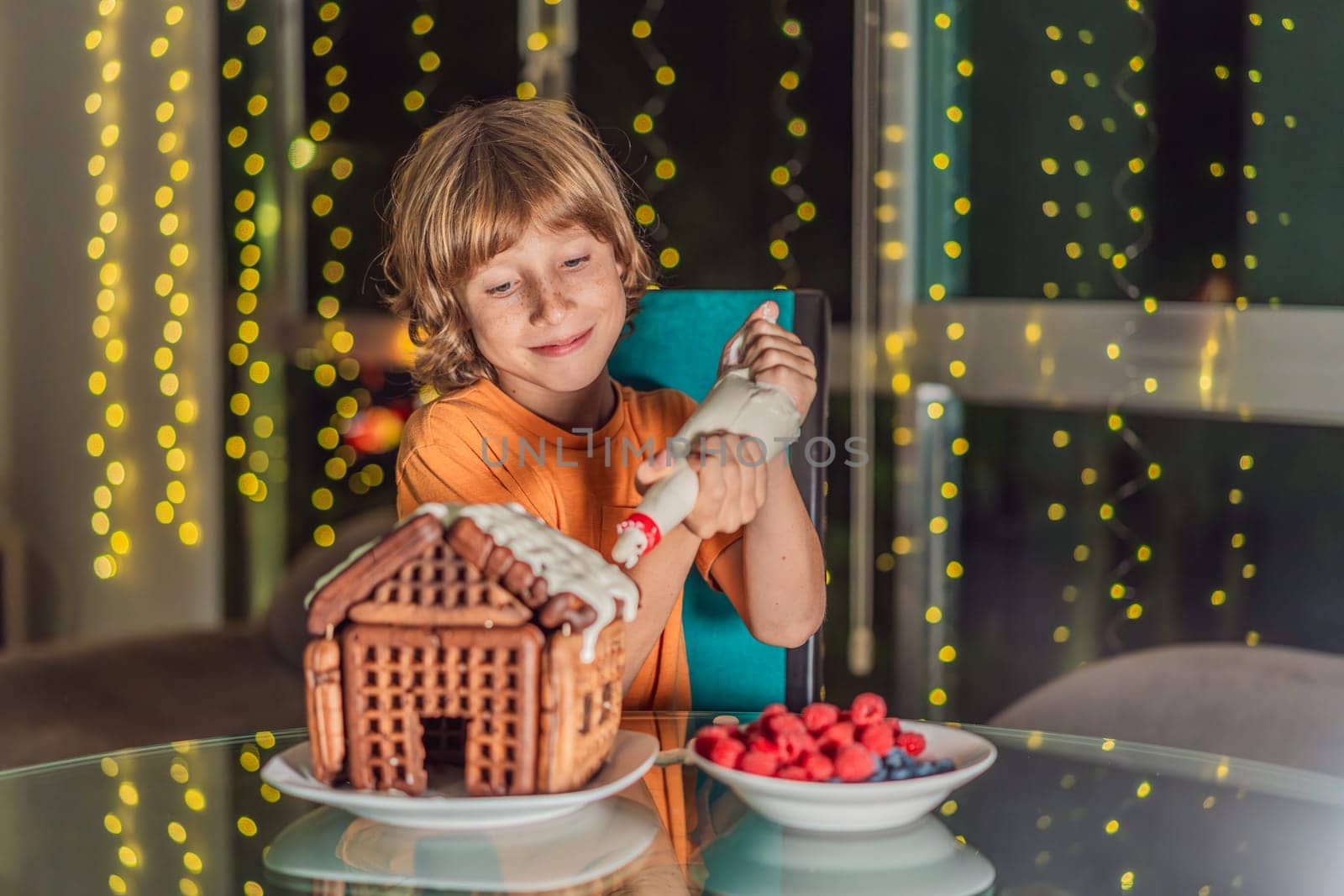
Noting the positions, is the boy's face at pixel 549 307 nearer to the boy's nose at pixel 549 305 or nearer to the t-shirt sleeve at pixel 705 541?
the boy's nose at pixel 549 305

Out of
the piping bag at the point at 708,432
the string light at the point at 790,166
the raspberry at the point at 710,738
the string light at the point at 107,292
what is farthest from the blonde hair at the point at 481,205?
the string light at the point at 107,292

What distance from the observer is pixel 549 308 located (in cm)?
114

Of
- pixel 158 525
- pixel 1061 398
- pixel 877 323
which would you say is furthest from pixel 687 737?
pixel 158 525

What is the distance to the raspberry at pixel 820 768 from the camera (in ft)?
2.55

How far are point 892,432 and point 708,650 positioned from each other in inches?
45.2

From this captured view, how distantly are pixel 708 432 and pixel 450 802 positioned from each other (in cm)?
30

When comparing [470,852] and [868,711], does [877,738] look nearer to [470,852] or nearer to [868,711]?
[868,711]

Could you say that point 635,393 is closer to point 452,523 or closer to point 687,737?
point 687,737

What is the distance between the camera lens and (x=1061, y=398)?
2.14 m

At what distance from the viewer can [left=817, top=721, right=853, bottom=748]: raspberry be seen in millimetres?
801

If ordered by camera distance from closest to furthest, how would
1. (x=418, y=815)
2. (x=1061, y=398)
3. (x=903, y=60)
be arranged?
(x=418, y=815), (x=1061, y=398), (x=903, y=60)

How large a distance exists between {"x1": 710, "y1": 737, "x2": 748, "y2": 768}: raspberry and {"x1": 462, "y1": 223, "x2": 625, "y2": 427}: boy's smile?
0.45m

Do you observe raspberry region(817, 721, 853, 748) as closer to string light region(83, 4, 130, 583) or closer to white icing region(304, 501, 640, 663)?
white icing region(304, 501, 640, 663)

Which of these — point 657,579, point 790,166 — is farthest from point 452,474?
point 790,166
